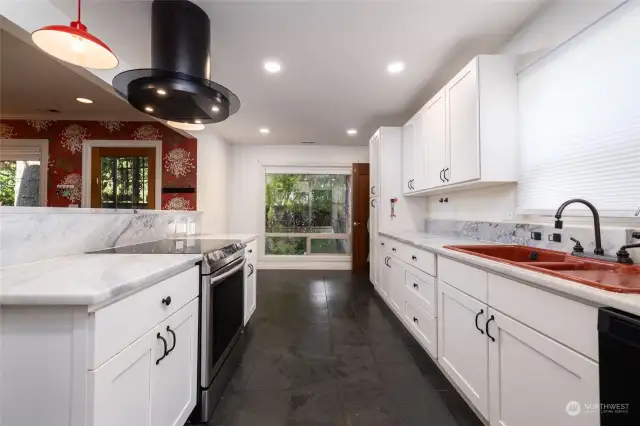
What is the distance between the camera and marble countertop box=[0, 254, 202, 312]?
714mm

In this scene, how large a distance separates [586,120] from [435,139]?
47.6 inches

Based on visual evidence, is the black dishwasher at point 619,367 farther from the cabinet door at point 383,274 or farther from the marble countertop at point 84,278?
the cabinet door at point 383,274

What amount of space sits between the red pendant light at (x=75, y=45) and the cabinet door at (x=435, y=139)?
2582 millimetres

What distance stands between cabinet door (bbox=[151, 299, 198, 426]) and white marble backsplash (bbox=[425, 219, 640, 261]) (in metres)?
2.19

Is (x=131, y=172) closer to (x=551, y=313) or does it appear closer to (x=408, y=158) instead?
(x=408, y=158)

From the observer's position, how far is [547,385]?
977 millimetres

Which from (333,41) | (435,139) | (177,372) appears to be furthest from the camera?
(435,139)

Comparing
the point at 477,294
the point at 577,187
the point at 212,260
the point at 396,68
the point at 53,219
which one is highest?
the point at 396,68

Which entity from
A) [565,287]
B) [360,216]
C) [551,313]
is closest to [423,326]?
[551,313]

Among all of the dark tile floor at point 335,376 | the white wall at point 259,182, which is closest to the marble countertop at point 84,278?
the dark tile floor at point 335,376

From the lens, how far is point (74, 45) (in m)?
1.32

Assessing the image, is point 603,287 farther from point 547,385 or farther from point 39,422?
point 39,422

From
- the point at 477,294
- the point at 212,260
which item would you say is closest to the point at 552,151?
the point at 477,294

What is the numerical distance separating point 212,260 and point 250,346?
3.78 ft
